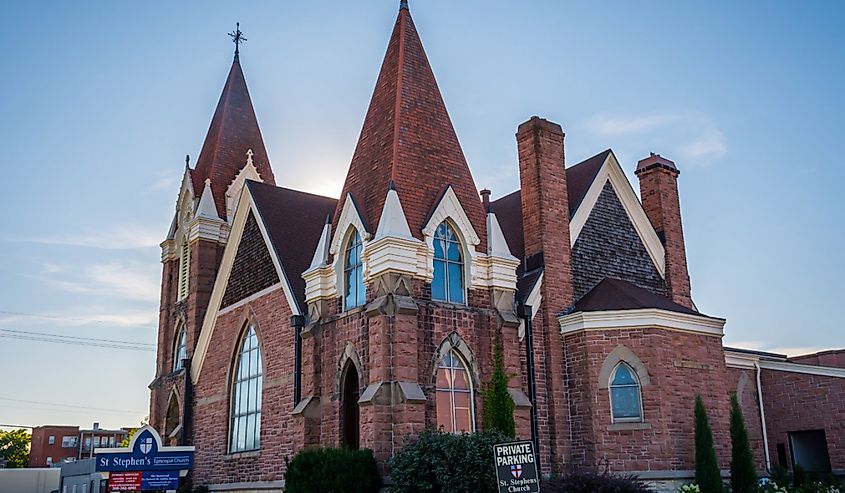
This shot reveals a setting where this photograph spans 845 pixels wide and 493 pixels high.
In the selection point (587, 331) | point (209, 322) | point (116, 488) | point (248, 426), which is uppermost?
point (209, 322)

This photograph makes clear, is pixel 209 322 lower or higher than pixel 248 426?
higher

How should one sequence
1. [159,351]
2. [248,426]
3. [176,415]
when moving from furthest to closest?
[159,351] → [176,415] → [248,426]

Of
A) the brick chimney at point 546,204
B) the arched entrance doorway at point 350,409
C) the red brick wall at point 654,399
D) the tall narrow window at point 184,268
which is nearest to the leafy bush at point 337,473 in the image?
the arched entrance doorway at point 350,409

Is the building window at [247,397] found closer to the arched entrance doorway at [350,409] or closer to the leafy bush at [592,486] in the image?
the arched entrance doorway at [350,409]

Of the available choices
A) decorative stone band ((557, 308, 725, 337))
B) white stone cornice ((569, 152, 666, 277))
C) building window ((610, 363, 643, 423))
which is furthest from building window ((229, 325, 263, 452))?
white stone cornice ((569, 152, 666, 277))

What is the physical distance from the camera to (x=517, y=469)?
11805 mm

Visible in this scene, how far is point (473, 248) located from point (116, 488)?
978cm

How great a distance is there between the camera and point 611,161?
81.1ft

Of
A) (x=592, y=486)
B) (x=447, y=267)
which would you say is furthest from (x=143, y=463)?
(x=592, y=486)

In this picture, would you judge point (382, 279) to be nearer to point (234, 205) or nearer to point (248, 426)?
point (248, 426)

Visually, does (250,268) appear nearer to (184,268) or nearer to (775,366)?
(184,268)

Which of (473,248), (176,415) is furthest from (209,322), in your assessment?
(473,248)

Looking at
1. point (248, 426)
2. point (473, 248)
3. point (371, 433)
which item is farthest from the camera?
point (248, 426)

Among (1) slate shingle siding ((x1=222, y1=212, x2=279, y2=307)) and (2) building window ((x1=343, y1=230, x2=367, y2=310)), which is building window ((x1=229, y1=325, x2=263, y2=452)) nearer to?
(1) slate shingle siding ((x1=222, y1=212, x2=279, y2=307))
